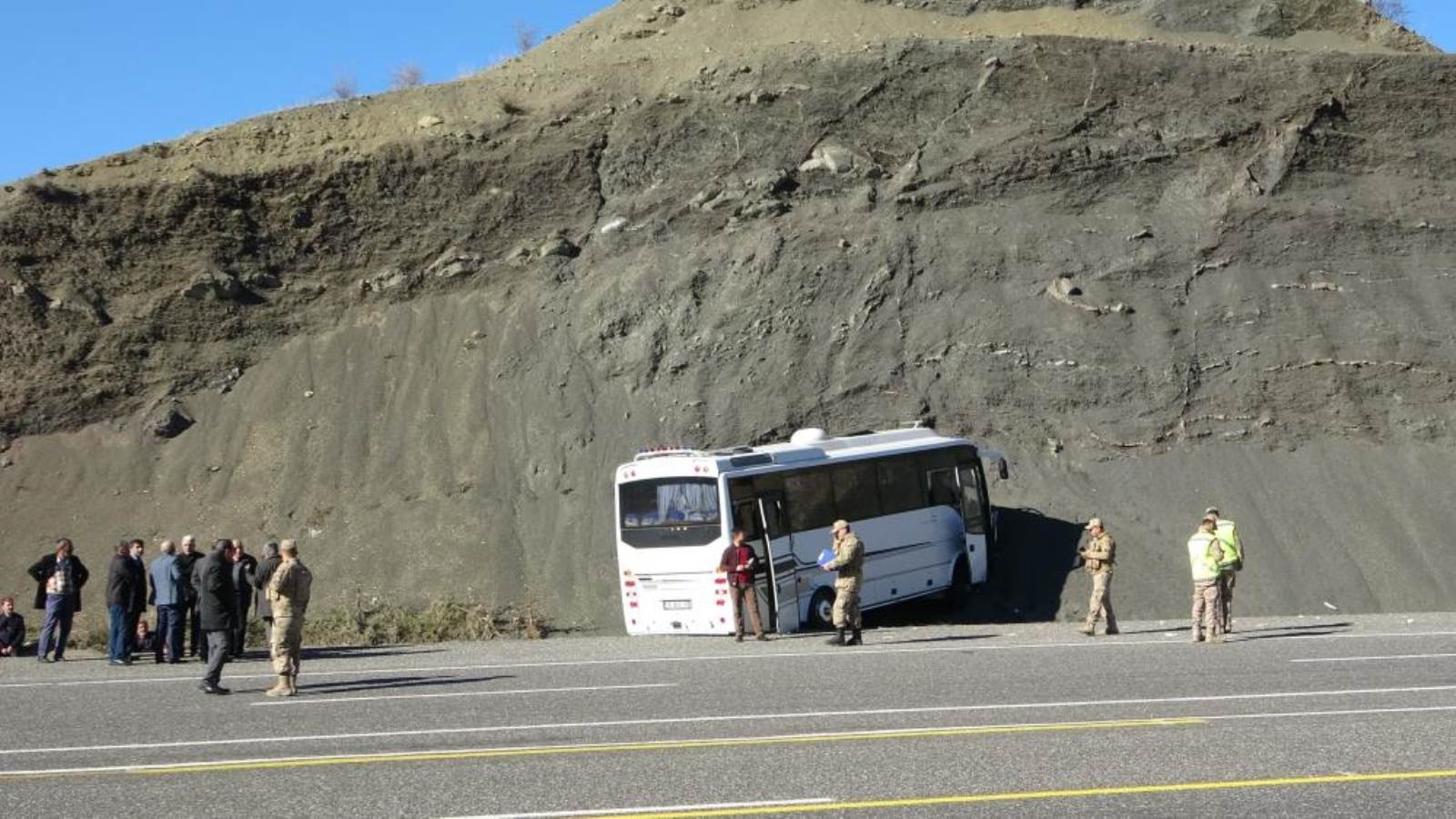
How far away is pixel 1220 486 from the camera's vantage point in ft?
101

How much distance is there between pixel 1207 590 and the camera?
20.1 m

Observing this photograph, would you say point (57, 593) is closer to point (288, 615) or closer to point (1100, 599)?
point (288, 615)

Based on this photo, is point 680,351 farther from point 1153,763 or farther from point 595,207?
point 1153,763

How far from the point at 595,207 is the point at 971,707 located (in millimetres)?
26512

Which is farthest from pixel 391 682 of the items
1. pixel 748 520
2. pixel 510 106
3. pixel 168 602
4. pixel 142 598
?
pixel 510 106

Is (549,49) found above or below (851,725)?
above

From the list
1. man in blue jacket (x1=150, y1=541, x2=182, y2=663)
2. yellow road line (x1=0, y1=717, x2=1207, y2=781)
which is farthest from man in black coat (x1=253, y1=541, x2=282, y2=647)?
yellow road line (x1=0, y1=717, x2=1207, y2=781)

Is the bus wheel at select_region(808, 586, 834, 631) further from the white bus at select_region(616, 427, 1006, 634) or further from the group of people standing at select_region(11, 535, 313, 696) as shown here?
the group of people standing at select_region(11, 535, 313, 696)

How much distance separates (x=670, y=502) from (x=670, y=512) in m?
0.15

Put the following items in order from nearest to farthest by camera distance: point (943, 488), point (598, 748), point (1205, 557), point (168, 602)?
point (598, 748)
point (1205, 557)
point (168, 602)
point (943, 488)

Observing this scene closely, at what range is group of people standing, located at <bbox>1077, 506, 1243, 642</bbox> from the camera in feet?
66.1

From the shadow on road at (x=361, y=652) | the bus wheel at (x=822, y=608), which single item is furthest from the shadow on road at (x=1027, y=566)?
the shadow on road at (x=361, y=652)

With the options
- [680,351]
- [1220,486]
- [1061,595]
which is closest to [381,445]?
[680,351]

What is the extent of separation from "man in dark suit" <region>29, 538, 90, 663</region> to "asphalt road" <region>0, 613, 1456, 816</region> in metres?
1.21
